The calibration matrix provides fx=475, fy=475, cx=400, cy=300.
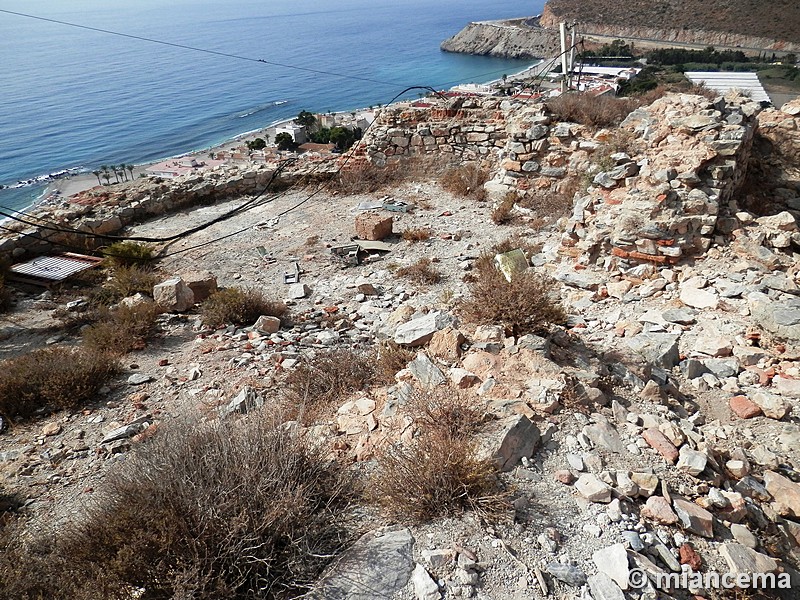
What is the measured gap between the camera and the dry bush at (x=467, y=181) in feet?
33.6

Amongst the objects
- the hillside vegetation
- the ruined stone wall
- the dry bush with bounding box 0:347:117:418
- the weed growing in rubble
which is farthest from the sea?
the weed growing in rubble

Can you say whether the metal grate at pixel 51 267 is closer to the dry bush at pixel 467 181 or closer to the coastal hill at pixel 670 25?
the dry bush at pixel 467 181

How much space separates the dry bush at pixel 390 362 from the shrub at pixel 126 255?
5643 mm

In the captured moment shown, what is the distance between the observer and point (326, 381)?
4371 mm

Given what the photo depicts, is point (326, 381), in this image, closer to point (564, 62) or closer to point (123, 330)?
point (123, 330)

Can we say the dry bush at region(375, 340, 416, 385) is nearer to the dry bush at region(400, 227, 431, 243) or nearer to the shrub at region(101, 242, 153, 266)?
the dry bush at region(400, 227, 431, 243)

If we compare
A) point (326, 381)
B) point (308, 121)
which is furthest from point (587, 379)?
point (308, 121)

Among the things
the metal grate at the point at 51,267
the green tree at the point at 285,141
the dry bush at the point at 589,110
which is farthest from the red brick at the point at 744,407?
the green tree at the point at 285,141

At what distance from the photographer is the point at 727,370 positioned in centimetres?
442

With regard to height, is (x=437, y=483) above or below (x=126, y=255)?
above

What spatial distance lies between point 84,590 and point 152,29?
152659 millimetres

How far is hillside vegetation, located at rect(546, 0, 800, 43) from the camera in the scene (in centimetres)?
4475

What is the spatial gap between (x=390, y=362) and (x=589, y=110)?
849 cm

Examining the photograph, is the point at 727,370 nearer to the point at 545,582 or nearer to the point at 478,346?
the point at 478,346
